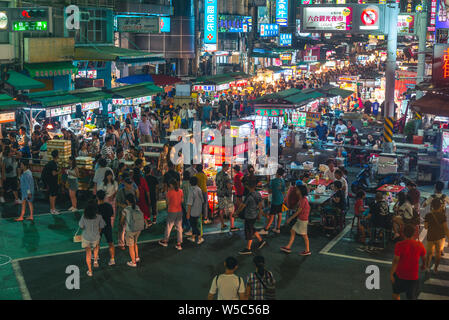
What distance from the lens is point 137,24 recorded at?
3569cm

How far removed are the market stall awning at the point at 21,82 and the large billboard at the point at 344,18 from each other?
14048 millimetres

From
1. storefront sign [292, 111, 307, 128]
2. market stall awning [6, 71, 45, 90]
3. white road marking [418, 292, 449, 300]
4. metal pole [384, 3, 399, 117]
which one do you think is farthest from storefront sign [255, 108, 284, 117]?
white road marking [418, 292, 449, 300]

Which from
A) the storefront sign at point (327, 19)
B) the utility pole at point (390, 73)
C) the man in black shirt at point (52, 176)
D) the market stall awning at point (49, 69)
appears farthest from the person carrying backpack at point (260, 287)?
the storefront sign at point (327, 19)

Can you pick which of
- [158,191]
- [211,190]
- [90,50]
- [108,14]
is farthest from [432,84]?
[108,14]

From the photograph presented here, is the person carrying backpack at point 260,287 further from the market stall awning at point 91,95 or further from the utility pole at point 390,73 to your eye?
the market stall awning at point 91,95

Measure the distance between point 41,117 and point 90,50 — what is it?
7817mm

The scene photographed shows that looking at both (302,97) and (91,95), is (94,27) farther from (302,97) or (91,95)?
(302,97)

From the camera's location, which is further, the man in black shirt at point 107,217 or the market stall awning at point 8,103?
the market stall awning at point 8,103

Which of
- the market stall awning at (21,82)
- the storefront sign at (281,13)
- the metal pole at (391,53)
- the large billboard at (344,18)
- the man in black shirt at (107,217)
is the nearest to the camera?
the man in black shirt at (107,217)

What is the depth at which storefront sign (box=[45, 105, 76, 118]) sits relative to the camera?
74.5 feet

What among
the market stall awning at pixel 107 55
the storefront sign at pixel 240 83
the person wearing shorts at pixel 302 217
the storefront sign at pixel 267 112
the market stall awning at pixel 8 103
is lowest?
the person wearing shorts at pixel 302 217

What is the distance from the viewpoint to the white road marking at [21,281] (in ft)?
36.9

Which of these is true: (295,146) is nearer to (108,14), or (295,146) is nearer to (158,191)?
(158,191)
